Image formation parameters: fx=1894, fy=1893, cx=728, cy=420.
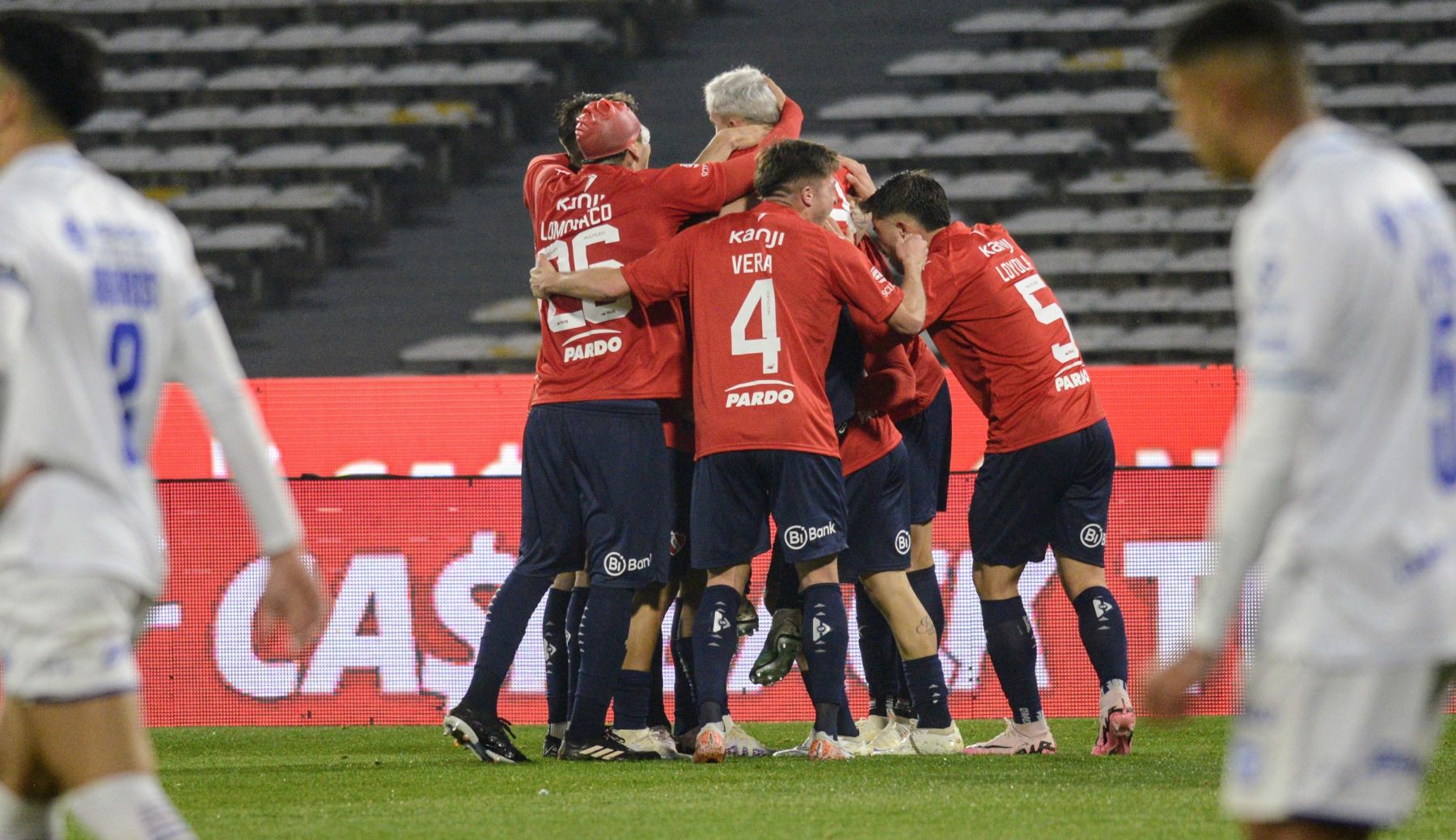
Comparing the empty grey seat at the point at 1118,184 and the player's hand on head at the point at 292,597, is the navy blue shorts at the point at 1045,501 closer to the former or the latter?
the player's hand on head at the point at 292,597

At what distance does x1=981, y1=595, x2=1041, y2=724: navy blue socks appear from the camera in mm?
6520

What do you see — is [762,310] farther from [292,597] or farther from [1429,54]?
[1429,54]

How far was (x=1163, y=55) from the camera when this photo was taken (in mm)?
2658

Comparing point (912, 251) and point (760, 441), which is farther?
point (912, 251)

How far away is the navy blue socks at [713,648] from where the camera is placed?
5.93 meters

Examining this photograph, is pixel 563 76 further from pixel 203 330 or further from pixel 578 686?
pixel 203 330

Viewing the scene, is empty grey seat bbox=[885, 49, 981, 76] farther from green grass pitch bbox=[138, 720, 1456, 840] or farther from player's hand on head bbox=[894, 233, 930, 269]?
green grass pitch bbox=[138, 720, 1456, 840]

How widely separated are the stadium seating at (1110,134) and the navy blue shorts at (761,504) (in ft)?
23.4

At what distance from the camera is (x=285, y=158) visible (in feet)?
50.3

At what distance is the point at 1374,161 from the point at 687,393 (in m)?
4.09

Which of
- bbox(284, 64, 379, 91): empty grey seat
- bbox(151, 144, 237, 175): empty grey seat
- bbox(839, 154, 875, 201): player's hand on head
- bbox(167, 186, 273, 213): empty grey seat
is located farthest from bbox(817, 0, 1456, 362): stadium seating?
bbox(839, 154, 875, 201): player's hand on head

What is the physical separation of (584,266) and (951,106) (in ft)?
29.8

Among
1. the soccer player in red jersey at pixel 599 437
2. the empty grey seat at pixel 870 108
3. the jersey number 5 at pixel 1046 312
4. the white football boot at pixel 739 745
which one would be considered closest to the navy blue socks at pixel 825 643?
the white football boot at pixel 739 745

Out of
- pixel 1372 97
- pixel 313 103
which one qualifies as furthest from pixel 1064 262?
pixel 313 103
